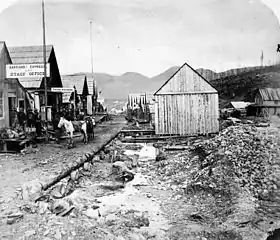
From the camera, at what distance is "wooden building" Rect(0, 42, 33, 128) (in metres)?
17.8

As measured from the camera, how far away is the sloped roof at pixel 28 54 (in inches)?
982

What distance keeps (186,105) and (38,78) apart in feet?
34.3

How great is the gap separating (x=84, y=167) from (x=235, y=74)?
34650mm

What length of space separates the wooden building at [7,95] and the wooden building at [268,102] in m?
17.1

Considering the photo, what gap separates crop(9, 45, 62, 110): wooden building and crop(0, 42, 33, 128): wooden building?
3.71 m

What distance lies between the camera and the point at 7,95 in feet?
60.0

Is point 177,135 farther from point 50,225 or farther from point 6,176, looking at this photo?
point 50,225

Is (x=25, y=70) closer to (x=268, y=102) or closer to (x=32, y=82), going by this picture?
(x=32, y=82)

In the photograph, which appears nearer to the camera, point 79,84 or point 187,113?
point 187,113

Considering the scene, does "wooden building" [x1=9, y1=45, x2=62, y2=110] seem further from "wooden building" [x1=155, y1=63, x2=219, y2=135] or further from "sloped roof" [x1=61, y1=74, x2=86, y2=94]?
"sloped roof" [x1=61, y1=74, x2=86, y2=94]

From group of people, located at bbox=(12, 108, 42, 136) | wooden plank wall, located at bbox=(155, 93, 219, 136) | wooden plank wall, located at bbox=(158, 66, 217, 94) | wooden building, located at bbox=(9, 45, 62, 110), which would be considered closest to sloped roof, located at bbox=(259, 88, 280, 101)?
wooden plank wall, located at bbox=(155, 93, 219, 136)

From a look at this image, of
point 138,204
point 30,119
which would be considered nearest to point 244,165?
point 138,204

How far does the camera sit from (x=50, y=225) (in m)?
6.97

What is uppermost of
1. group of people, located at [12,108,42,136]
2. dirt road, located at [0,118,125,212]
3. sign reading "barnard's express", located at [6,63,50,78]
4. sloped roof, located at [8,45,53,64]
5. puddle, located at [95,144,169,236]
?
sloped roof, located at [8,45,53,64]
